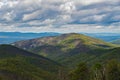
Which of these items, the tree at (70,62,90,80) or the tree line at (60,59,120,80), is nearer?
the tree at (70,62,90,80)

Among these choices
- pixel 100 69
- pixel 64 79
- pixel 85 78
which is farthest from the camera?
pixel 64 79

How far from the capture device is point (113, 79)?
445 ft

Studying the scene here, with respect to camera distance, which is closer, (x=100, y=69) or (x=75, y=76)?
(x=75, y=76)

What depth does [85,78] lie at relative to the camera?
12375 centimetres

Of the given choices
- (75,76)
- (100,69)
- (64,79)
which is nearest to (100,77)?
(100,69)

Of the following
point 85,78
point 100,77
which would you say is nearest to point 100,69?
point 100,77

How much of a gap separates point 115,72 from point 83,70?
20676 millimetres

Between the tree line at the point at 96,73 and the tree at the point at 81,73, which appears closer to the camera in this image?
the tree at the point at 81,73

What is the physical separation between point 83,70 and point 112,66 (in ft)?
71.4

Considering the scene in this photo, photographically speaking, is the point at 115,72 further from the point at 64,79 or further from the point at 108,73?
the point at 64,79

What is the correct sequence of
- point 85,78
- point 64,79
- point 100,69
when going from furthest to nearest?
point 64,79, point 100,69, point 85,78

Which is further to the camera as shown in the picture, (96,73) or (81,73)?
(81,73)

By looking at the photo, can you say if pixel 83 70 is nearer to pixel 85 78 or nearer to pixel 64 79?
pixel 85 78

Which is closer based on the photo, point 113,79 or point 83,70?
point 83,70
